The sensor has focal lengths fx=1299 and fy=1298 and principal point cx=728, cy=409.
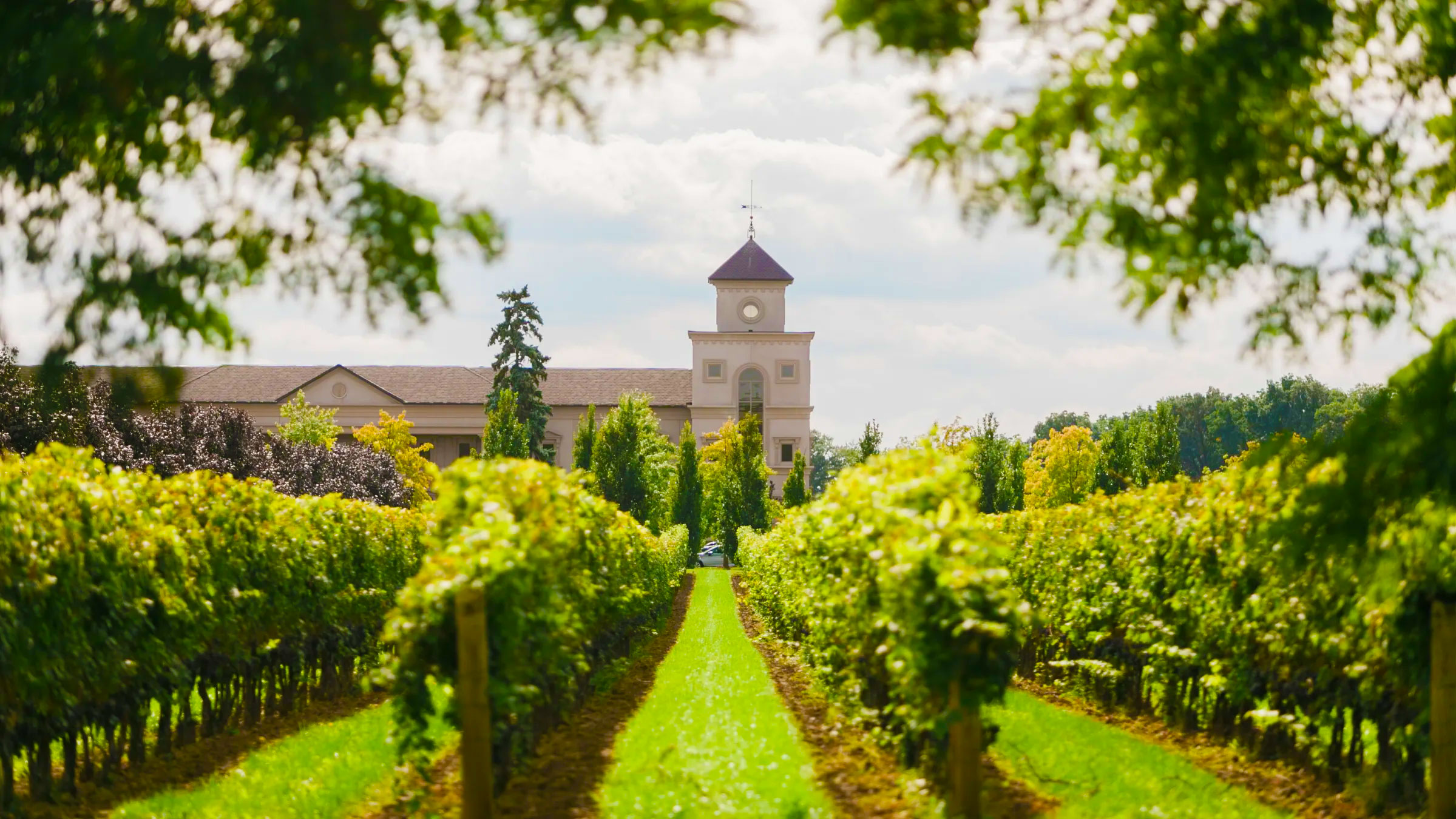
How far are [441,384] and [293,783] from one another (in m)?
76.9

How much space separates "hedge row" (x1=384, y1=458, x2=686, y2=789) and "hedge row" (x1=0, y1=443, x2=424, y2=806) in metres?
2.28

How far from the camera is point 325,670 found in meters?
14.0

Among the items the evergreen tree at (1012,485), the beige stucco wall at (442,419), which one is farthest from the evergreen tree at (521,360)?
the evergreen tree at (1012,485)

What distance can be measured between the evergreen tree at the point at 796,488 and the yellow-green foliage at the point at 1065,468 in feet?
33.9

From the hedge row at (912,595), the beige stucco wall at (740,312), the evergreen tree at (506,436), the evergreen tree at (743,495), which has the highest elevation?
the beige stucco wall at (740,312)

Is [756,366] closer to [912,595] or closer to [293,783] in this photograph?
[293,783]

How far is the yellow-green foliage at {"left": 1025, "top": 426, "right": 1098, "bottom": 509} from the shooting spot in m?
57.0

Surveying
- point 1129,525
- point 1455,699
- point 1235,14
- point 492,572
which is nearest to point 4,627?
point 492,572

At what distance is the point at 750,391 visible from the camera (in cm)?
8288

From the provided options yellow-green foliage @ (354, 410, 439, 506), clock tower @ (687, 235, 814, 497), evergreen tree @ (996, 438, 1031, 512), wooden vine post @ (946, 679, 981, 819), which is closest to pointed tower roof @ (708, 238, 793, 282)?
clock tower @ (687, 235, 814, 497)

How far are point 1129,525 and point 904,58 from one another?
25.1ft

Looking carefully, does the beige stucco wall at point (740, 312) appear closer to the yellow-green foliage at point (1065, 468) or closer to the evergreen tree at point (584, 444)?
the yellow-green foliage at point (1065, 468)

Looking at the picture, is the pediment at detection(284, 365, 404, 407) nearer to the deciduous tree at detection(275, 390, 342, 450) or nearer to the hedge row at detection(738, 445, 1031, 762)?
the deciduous tree at detection(275, 390, 342, 450)

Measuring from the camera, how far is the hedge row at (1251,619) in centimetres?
739
